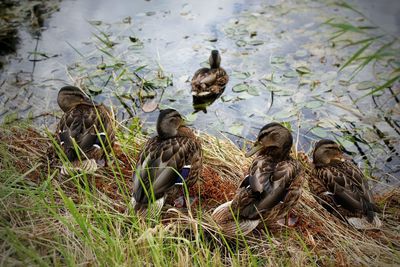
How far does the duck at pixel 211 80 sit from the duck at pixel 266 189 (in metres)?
2.14

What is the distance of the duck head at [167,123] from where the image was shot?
3.82 metres

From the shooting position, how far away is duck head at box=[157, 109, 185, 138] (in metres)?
3.82

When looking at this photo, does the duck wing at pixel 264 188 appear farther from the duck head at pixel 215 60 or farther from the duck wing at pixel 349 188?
the duck head at pixel 215 60

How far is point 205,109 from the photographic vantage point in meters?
5.68

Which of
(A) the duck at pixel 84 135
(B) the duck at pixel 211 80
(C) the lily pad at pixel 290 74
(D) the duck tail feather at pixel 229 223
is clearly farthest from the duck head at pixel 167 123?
(C) the lily pad at pixel 290 74

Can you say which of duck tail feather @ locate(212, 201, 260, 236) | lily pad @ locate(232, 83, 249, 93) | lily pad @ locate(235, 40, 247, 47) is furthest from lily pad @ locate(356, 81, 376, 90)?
duck tail feather @ locate(212, 201, 260, 236)

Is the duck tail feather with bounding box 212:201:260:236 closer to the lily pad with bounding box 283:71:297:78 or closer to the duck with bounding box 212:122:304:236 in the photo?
the duck with bounding box 212:122:304:236

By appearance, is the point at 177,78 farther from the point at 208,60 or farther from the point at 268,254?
the point at 268,254

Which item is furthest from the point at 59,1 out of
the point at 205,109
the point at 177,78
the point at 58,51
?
the point at 205,109

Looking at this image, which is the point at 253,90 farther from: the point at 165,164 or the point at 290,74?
the point at 165,164

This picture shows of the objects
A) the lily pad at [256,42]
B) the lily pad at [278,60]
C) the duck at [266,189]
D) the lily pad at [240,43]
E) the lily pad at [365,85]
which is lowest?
the lily pad at [365,85]

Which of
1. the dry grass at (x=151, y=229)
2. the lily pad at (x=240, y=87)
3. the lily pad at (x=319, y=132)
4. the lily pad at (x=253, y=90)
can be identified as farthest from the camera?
the lily pad at (x=240, y=87)

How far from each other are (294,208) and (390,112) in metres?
2.16

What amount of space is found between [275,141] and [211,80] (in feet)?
7.13
